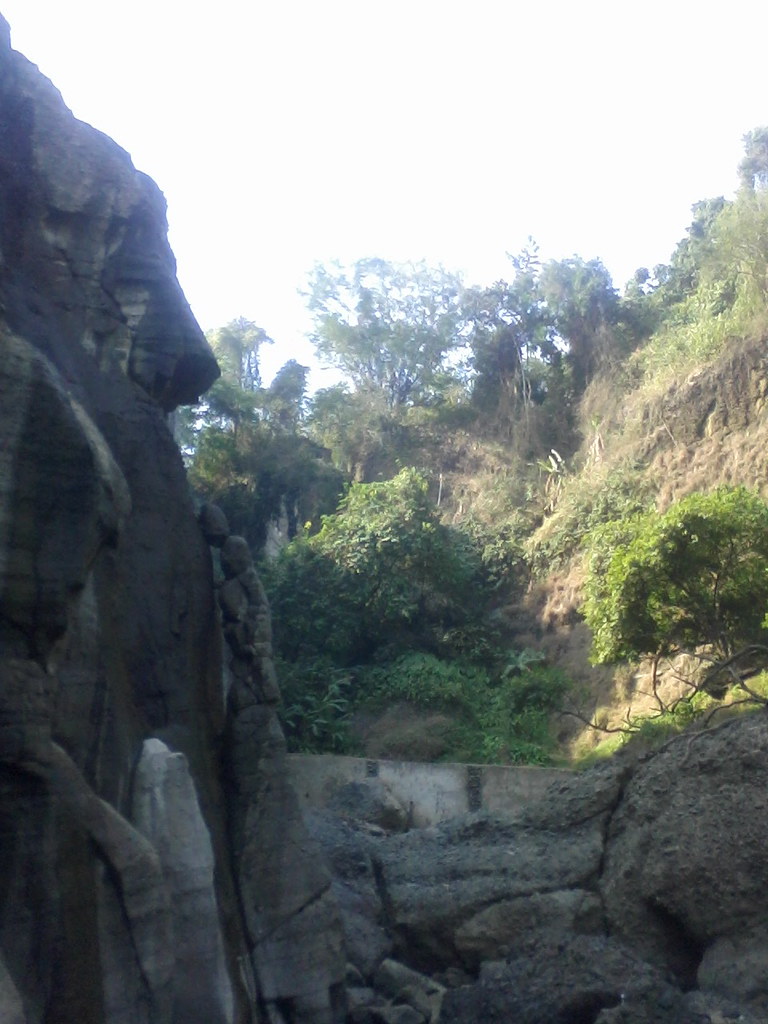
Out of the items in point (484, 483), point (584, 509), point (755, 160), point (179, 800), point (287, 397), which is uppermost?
point (755, 160)

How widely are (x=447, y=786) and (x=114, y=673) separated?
→ 12.1 m

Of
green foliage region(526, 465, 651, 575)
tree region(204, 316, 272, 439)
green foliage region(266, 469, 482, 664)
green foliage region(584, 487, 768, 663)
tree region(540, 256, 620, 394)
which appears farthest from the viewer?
tree region(540, 256, 620, 394)

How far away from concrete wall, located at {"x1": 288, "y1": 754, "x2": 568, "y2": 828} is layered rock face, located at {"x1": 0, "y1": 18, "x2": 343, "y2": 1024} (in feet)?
33.3

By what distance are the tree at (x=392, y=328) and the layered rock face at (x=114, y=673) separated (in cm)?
2810

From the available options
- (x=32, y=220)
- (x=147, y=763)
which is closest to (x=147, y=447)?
(x=32, y=220)

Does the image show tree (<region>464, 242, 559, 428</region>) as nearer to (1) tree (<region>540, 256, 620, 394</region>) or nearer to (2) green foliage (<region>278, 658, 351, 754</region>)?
(1) tree (<region>540, 256, 620, 394</region>)

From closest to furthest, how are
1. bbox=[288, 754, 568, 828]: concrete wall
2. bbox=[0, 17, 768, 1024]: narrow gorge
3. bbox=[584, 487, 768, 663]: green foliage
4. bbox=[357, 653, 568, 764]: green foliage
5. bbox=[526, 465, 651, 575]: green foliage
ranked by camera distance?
bbox=[0, 17, 768, 1024]: narrow gorge
bbox=[288, 754, 568, 828]: concrete wall
bbox=[584, 487, 768, 663]: green foliage
bbox=[357, 653, 568, 764]: green foliage
bbox=[526, 465, 651, 575]: green foliage

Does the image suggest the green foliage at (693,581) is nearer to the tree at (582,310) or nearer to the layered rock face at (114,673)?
the layered rock face at (114,673)

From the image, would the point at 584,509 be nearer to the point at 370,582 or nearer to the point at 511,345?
the point at 370,582

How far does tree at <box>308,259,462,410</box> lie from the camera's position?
121 ft

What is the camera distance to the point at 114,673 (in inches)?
278

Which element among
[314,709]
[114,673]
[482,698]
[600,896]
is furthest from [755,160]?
[114,673]

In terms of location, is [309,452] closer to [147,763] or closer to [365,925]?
→ [365,925]

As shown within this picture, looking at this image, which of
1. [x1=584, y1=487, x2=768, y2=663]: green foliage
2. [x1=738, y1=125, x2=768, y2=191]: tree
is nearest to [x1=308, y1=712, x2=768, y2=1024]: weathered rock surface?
[x1=584, y1=487, x2=768, y2=663]: green foliage
